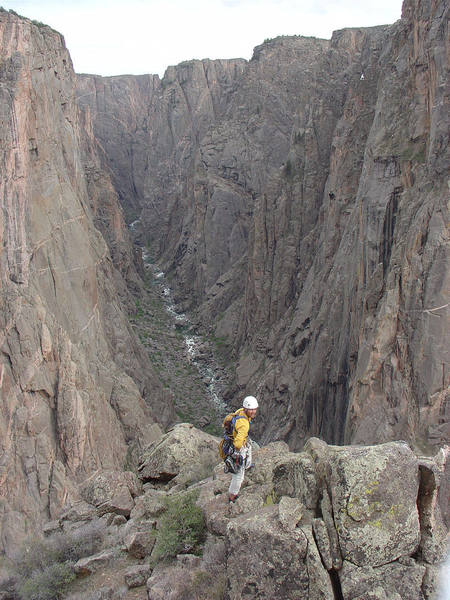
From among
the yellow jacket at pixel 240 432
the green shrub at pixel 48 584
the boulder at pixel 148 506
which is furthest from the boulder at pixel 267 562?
the boulder at pixel 148 506

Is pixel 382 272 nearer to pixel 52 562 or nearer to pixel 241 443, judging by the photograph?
pixel 241 443

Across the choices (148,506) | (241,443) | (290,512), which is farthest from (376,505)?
(148,506)

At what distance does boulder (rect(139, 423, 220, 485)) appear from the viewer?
1121 cm

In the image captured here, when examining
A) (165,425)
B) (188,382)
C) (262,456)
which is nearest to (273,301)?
(188,382)

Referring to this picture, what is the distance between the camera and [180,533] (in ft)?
25.6

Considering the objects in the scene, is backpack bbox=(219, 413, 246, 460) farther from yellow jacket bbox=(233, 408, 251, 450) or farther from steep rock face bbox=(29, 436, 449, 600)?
steep rock face bbox=(29, 436, 449, 600)

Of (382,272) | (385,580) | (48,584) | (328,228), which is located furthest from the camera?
(328,228)

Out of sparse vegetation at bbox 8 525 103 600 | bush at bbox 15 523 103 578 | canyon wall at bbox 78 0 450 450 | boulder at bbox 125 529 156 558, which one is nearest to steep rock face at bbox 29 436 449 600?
boulder at bbox 125 529 156 558

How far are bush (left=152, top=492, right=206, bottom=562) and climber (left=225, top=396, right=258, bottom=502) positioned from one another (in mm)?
558

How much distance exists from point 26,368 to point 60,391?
1467 millimetres

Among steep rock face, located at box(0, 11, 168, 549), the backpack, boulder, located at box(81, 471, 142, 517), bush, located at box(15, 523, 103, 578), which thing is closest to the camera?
the backpack

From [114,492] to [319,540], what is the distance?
5717 millimetres

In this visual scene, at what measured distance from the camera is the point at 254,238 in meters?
38.9

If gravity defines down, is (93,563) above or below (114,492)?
above
